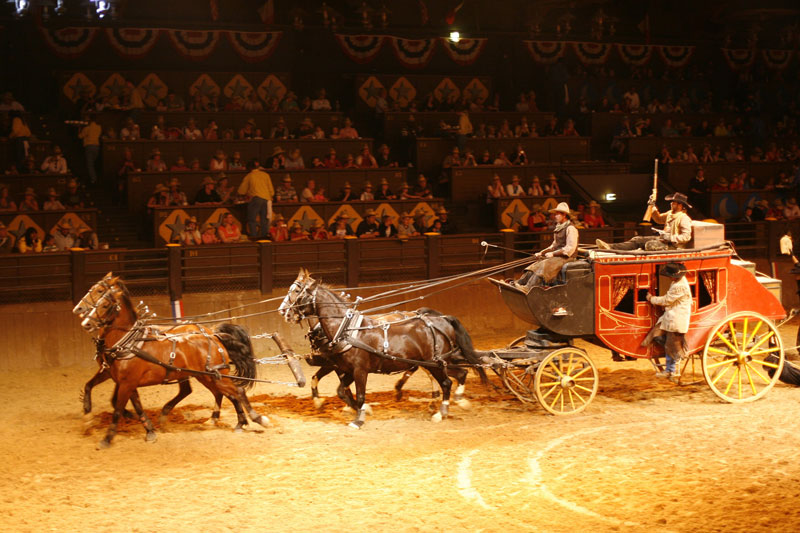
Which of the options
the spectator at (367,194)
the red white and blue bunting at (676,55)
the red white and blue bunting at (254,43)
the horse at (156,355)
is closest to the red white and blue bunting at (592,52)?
the red white and blue bunting at (676,55)

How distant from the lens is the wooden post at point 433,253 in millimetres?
17609

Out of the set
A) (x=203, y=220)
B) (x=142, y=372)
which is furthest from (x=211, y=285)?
(x=142, y=372)

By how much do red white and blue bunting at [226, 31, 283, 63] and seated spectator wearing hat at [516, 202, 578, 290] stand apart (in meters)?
15.6

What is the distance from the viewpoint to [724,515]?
8.08m

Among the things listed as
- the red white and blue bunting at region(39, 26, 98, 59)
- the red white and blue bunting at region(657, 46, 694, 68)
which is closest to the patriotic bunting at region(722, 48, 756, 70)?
the red white and blue bunting at region(657, 46, 694, 68)

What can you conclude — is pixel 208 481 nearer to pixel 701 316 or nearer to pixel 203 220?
pixel 701 316

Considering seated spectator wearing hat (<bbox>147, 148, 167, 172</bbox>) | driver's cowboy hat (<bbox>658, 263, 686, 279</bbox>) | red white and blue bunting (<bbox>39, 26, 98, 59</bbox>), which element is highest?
red white and blue bunting (<bbox>39, 26, 98, 59</bbox>)

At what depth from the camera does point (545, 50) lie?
92.6 feet

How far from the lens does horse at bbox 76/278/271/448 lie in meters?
10.3

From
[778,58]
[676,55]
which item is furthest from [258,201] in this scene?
[778,58]

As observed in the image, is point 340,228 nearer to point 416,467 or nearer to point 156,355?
point 156,355

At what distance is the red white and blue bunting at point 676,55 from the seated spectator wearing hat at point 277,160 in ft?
49.8

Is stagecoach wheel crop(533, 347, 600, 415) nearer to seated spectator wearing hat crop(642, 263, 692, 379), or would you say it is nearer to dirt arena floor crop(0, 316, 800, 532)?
dirt arena floor crop(0, 316, 800, 532)

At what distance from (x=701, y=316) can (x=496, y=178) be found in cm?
919
